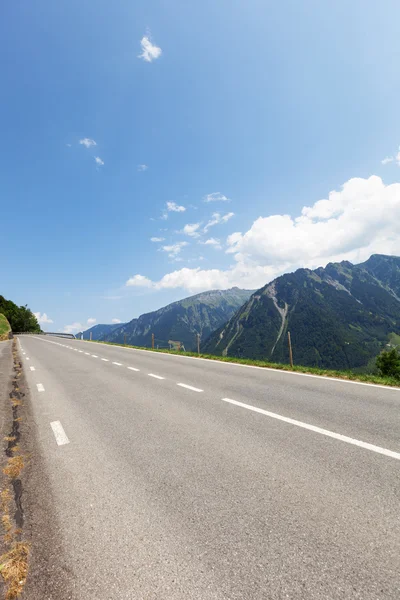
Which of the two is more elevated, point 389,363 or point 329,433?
point 329,433

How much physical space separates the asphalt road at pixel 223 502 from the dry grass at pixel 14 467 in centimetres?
31

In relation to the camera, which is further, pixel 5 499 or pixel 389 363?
pixel 389 363

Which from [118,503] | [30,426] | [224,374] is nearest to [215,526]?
[118,503]

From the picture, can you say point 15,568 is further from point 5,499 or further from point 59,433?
point 59,433

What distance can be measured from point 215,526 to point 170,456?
175cm

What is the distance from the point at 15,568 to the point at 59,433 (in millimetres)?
3576

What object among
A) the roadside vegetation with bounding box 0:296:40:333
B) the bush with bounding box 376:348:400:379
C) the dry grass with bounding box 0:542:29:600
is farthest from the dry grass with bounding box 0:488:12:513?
the roadside vegetation with bounding box 0:296:40:333

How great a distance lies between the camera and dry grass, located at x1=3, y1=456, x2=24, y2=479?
167 inches

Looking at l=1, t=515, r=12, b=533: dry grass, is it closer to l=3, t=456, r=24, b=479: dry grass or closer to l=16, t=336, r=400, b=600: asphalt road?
l=16, t=336, r=400, b=600: asphalt road

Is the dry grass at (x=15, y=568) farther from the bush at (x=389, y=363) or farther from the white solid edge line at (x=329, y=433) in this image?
the bush at (x=389, y=363)

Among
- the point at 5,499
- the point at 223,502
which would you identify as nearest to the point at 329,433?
the point at 223,502

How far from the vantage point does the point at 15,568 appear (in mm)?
2496

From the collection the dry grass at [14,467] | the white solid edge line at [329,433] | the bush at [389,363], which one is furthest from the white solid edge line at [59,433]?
the bush at [389,363]

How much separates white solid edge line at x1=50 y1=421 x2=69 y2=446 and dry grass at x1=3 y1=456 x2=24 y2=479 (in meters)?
0.70
